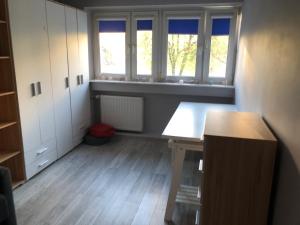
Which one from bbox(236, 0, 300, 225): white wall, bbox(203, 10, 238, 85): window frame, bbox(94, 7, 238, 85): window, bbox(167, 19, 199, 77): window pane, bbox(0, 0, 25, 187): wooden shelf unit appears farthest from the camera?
bbox(167, 19, 199, 77): window pane

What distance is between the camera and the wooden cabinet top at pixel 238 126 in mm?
1385

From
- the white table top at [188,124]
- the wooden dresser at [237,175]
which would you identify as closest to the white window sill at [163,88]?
the white table top at [188,124]

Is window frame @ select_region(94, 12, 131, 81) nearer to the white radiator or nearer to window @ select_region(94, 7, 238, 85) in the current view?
window @ select_region(94, 7, 238, 85)

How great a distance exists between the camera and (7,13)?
8.23ft

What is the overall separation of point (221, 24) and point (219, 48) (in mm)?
355

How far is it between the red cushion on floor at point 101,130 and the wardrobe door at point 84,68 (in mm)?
161

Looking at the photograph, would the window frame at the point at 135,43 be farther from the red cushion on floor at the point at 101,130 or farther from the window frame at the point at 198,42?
the red cushion on floor at the point at 101,130

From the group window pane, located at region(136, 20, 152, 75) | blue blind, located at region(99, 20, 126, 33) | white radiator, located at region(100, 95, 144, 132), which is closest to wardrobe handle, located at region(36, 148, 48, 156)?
white radiator, located at region(100, 95, 144, 132)

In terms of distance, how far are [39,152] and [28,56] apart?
116cm

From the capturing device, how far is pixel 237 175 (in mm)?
1389

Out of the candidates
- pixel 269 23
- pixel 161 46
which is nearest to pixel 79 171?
pixel 161 46

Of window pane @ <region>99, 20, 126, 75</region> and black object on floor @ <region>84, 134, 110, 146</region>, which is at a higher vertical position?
window pane @ <region>99, 20, 126, 75</region>

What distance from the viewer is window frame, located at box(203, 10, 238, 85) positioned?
372cm

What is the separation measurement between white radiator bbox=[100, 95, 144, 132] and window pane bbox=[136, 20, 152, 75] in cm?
53
